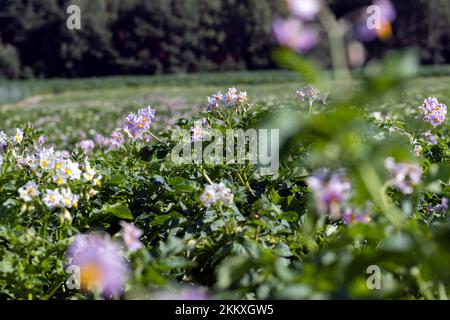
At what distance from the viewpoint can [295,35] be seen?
1106 mm

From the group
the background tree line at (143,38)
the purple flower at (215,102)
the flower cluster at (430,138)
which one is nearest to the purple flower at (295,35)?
the purple flower at (215,102)

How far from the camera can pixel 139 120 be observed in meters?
2.32

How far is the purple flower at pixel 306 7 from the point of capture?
1092 mm

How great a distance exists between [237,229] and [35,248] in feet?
1.85

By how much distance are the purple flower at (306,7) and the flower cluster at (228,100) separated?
1.35 m

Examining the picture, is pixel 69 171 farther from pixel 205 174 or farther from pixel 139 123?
pixel 139 123

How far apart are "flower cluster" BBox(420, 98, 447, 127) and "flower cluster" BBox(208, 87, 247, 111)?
0.78 metres
